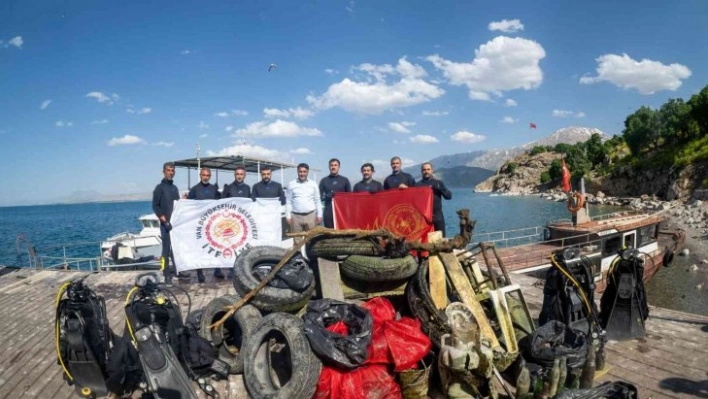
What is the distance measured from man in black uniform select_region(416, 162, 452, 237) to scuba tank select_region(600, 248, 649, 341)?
2.66 meters

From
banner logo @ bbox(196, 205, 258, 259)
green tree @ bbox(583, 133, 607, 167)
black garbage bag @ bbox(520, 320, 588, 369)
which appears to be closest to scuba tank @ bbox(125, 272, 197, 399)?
black garbage bag @ bbox(520, 320, 588, 369)

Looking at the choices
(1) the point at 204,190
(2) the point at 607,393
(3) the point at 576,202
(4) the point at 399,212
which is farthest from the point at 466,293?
(3) the point at 576,202

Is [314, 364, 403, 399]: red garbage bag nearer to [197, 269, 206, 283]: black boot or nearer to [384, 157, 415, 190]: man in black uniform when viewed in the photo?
[384, 157, 415, 190]: man in black uniform

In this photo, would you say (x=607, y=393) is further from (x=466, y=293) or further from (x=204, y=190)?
(x=204, y=190)

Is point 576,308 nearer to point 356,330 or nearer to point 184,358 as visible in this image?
point 356,330

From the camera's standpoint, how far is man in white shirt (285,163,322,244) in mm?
8109

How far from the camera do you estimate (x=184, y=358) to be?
417 cm

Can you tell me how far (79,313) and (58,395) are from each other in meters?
1.03

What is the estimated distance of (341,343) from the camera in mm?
3834

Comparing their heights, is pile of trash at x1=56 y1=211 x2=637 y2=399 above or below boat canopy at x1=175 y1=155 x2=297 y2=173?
below

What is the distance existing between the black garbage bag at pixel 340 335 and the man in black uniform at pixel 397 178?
3.59m

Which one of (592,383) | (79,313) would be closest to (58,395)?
(79,313)

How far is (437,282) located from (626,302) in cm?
261

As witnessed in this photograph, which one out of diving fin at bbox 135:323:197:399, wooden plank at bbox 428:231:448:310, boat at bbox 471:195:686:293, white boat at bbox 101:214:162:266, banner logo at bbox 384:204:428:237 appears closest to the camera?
diving fin at bbox 135:323:197:399
